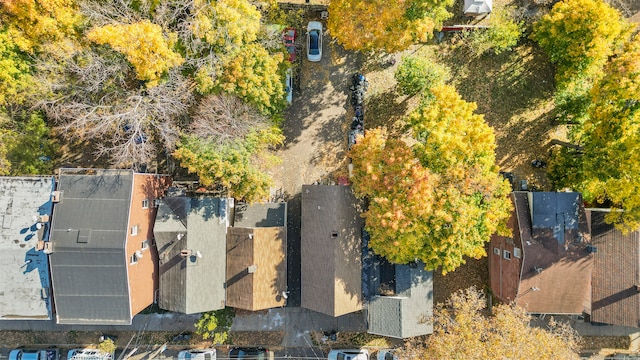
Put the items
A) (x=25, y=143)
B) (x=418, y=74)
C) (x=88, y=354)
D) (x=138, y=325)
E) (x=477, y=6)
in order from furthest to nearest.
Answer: (x=138, y=325)
(x=88, y=354)
(x=477, y=6)
(x=418, y=74)
(x=25, y=143)

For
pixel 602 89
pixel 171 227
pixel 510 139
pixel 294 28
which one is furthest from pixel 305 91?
pixel 602 89

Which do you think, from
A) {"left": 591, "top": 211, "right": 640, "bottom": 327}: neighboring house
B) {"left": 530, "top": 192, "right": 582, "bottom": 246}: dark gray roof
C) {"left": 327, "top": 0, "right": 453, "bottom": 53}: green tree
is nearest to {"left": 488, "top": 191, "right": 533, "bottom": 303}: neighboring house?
{"left": 530, "top": 192, "right": 582, "bottom": 246}: dark gray roof

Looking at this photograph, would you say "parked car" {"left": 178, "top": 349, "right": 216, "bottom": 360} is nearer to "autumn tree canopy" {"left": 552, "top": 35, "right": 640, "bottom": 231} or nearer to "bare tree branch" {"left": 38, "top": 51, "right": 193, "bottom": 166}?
"bare tree branch" {"left": 38, "top": 51, "right": 193, "bottom": 166}

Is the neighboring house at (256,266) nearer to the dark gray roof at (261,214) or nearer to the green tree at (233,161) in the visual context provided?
the dark gray roof at (261,214)

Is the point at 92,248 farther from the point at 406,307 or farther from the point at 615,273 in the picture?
the point at 615,273

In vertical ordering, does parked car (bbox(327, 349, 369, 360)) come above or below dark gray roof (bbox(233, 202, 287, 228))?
below

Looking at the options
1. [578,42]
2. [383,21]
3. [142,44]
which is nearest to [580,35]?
Result: [578,42]

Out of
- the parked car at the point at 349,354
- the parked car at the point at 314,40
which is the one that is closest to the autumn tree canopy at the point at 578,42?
the parked car at the point at 314,40

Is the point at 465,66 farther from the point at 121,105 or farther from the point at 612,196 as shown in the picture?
the point at 121,105
